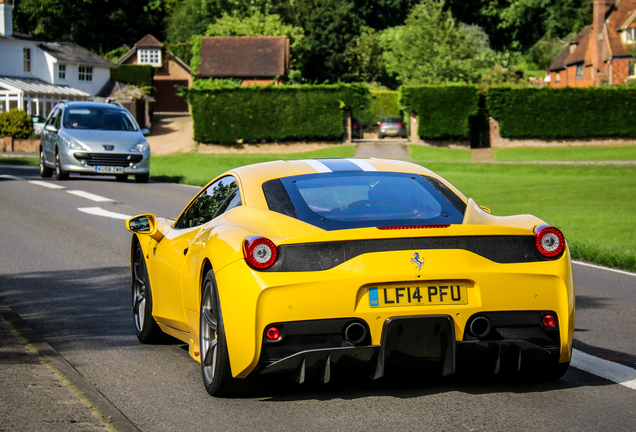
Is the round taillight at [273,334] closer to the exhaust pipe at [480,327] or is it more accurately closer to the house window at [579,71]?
the exhaust pipe at [480,327]

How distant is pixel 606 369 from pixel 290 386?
2066 mm

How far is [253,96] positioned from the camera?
52.5 meters

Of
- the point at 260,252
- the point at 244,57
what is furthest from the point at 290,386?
the point at 244,57

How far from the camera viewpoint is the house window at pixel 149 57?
290 feet

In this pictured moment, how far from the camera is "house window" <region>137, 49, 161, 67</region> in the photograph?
290 feet

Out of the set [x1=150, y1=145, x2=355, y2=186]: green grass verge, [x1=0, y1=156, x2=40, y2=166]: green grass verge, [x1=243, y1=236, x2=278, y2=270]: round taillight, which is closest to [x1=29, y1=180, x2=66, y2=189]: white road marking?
[x1=0, y1=156, x2=40, y2=166]: green grass verge

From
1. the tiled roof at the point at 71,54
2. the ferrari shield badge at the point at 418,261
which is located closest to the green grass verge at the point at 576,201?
the ferrari shield badge at the point at 418,261

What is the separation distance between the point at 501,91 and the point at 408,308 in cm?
5074

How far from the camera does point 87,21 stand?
3829 inches

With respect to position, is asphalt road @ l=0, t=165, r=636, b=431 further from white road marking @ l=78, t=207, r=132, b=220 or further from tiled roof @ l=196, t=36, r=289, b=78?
tiled roof @ l=196, t=36, r=289, b=78

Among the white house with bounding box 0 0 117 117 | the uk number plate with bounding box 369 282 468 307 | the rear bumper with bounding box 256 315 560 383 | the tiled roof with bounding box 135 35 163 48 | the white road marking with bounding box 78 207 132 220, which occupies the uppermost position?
the tiled roof with bounding box 135 35 163 48

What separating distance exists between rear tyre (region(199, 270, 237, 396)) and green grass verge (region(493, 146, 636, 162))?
44.3 metres

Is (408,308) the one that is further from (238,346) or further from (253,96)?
(253,96)

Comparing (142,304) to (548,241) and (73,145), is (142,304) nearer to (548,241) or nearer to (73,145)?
(548,241)
